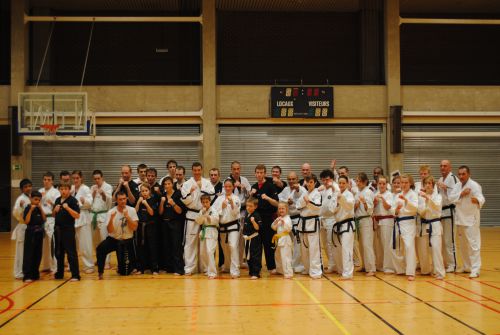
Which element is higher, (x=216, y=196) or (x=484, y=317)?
(x=216, y=196)

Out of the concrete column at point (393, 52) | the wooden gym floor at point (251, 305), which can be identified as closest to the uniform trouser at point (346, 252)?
the wooden gym floor at point (251, 305)

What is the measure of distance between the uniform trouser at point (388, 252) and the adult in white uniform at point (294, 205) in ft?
5.14

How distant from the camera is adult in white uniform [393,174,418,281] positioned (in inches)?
348

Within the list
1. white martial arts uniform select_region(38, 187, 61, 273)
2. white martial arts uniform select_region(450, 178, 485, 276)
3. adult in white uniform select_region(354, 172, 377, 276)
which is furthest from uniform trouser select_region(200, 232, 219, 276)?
white martial arts uniform select_region(450, 178, 485, 276)

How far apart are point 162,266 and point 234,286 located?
212cm

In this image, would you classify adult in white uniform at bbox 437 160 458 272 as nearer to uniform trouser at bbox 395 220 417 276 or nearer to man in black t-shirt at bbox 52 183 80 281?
uniform trouser at bbox 395 220 417 276

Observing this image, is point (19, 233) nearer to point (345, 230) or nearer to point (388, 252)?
point (345, 230)

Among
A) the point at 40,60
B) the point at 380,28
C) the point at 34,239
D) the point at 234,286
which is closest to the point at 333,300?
the point at 234,286

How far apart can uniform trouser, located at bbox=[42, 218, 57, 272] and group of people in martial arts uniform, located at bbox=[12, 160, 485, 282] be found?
0.02m

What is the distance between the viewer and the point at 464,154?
1809 cm

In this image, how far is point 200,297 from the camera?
726 centimetres

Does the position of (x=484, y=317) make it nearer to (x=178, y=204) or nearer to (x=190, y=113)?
(x=178, y=204)

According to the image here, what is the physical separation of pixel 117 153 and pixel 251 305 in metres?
11.8

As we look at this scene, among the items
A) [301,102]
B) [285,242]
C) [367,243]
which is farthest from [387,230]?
[301,102]
